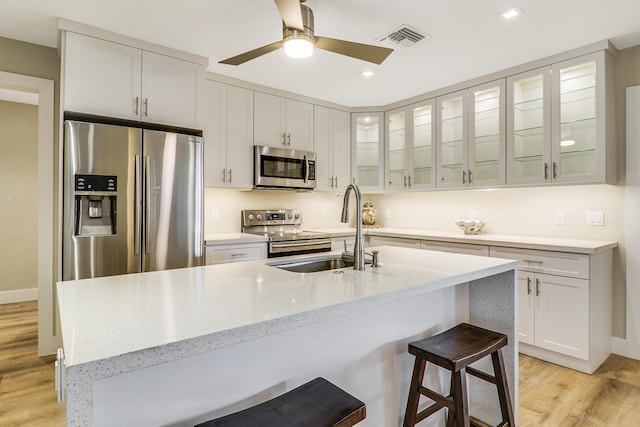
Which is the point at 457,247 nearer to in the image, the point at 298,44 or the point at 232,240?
the point at 232,240

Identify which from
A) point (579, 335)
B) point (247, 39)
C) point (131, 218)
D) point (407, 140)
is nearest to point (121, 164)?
point (131, 218)

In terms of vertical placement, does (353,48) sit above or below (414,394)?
above

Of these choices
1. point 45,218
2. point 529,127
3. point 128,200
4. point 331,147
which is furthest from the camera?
point 331,147

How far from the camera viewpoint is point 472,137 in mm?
3439

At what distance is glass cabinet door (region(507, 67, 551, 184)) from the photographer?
9.65 feet

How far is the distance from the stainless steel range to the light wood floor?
1901 mm

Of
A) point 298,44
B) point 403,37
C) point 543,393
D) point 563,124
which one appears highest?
point 403,37

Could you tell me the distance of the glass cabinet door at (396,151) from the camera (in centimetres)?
412

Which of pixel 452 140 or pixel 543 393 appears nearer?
pixel 543 393

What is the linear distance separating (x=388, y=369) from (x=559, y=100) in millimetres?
2649

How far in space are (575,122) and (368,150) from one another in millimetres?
2137

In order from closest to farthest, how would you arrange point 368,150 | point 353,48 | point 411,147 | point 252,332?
1. point 252,332
2. point 353,48
3. point 411,147
4. point 368,150

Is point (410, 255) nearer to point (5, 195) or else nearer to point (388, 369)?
point (388, 369)

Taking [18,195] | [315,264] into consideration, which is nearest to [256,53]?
[315,264]
